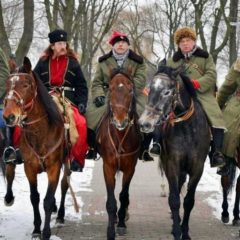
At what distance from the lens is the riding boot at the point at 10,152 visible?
7715 mm

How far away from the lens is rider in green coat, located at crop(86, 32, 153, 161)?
330 inches

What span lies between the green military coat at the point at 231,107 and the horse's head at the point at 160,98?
69.7 inches

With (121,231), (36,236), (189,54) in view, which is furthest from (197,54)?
(36,236)

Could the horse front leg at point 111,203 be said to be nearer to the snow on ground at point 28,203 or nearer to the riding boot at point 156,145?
the riding boot at point 156,145

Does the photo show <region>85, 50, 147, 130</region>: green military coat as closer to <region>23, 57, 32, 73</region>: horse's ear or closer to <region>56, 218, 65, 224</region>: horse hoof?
<region>23, 57, 32, 73</region>: horse's ear

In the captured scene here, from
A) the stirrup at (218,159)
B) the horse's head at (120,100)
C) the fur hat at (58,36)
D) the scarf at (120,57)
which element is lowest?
the stirrup at (218,159)

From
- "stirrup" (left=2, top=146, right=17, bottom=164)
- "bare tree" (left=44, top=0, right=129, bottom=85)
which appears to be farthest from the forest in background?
"stirrup" (left=2, top=146, right=17, bottom=164)

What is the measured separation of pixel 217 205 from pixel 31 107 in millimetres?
4913

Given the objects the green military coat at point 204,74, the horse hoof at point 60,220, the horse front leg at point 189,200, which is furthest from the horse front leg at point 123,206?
the green military coat at point 204,74

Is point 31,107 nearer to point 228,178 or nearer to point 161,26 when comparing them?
point 228,178

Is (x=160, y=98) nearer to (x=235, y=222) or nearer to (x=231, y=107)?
(x=231, y=107)

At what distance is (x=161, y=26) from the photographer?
37.4 m

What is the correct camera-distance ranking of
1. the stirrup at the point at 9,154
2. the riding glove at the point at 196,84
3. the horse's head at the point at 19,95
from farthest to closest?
1. the riding glove at the point at 196,84
2. the stirrup at the point at 9,154
3. the horse's head at the point at 19,95

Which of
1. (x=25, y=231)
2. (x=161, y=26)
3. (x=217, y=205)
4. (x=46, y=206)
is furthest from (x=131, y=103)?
(x=161, y=26)
